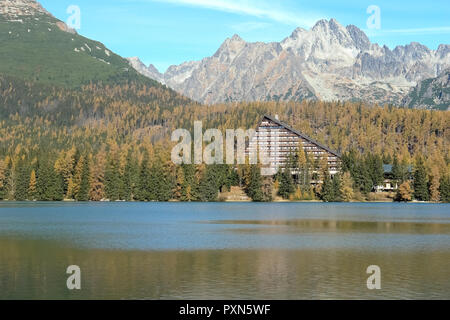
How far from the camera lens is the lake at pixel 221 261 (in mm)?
37875

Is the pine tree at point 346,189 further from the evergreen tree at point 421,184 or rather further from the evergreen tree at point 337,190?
the evergreen tree at point 421,184

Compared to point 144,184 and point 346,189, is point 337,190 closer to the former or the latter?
point 346,189

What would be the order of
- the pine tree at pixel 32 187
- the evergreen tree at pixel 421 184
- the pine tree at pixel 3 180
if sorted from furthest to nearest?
Answer: the evergreen tree at pixel 421 184, the pine tree at pixel 3 180, the pine tree at pixel 32 187

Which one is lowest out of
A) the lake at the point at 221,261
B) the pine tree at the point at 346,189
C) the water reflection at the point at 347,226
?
the water reflection at the point at 347,226

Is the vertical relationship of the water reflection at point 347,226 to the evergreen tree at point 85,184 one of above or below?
below

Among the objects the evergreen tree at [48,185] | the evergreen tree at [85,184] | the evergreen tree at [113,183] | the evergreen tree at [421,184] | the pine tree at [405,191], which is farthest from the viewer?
the pine tree at [405,191]

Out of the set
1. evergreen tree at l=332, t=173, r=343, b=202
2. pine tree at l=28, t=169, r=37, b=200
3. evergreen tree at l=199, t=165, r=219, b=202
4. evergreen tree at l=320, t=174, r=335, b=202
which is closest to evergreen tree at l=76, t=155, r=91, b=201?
pine tree at l=28, t=169, r=37, b=200

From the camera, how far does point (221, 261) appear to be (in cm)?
5000

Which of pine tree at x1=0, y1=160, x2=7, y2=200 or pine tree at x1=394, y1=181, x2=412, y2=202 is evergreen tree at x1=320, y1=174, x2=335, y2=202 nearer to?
pine tree at x1=394, y1=181, x2=412, y2=202

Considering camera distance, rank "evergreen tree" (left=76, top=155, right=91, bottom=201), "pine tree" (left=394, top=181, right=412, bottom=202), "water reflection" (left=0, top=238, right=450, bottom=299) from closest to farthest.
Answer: "water reflection" (left=0, top=238, right=450, bottom=299) → "evergreen tree" (left=76, top=155, right=91, bottom=201) → "pine tree" (left=394, top=181, right=412, bottom=202)

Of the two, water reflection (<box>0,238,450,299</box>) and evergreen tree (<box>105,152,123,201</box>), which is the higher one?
evergreen tree (<box>105,152,123,201</box>)

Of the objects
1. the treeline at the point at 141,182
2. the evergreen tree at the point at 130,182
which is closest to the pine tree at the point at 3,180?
the treeline at the point at 141,182

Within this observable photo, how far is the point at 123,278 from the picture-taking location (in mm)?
41500

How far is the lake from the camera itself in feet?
124
